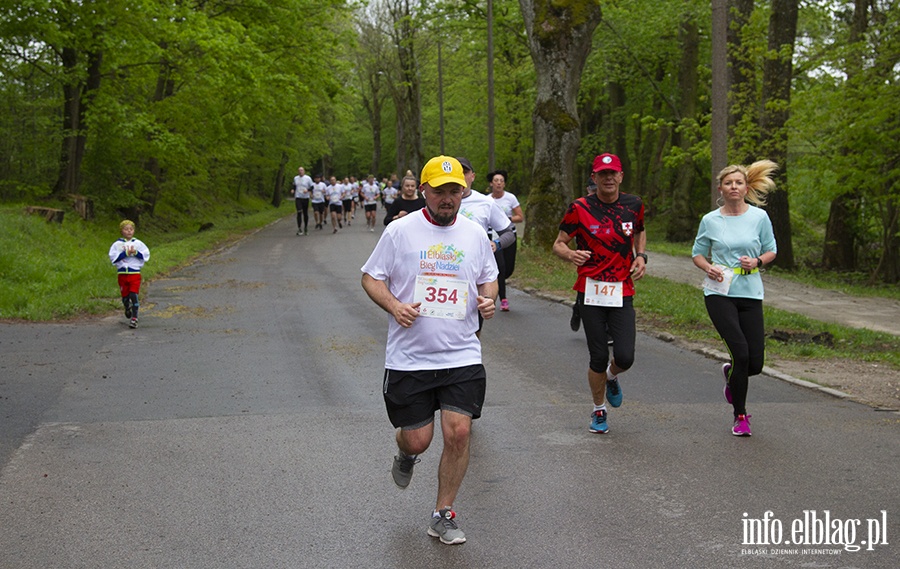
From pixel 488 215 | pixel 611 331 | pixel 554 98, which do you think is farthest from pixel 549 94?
pixel 611 331

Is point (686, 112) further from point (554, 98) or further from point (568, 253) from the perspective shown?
point (568, 253)

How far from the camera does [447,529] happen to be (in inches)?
197

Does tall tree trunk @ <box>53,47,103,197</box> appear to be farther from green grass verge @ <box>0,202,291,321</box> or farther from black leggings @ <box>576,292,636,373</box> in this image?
black leggings @ <box>576,292,636,373</box>

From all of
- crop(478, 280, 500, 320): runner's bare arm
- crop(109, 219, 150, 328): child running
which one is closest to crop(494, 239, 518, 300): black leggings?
crop(109, 219, 150, 328): child running

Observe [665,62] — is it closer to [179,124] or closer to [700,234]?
[179,124]

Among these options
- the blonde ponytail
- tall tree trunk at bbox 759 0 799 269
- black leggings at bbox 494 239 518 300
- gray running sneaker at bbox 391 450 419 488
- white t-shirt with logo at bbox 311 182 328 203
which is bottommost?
gray running sneaker at bbox 391 450 419 488

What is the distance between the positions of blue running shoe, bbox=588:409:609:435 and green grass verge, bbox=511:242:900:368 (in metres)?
4.32

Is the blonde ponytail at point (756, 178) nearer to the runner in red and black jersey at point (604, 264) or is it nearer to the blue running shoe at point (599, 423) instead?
the runner in red and black jersey at point (604, 264)

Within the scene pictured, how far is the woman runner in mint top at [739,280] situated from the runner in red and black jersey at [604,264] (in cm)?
56

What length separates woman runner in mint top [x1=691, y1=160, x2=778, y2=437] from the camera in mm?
7168

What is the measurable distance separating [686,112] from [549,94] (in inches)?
431

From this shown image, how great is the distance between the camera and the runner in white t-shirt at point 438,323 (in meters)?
5.02

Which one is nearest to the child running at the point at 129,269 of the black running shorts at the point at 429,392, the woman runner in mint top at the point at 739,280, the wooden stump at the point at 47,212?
the woman runner in mint top at the point at 739,280

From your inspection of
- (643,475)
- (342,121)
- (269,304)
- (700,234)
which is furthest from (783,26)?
(342,121)
